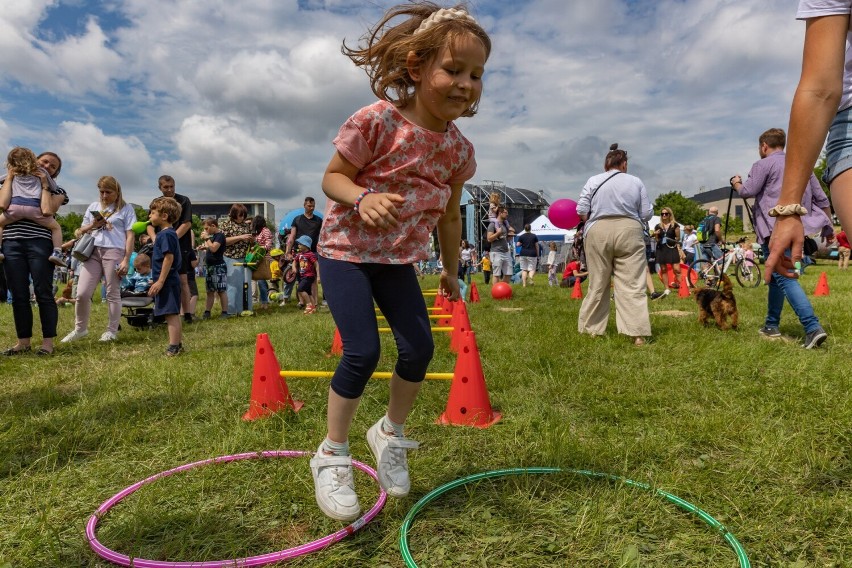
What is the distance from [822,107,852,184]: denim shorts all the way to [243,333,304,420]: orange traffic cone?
10.5 ft

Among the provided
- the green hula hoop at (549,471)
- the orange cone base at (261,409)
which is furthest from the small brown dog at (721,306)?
the orange cone base at (261,409)

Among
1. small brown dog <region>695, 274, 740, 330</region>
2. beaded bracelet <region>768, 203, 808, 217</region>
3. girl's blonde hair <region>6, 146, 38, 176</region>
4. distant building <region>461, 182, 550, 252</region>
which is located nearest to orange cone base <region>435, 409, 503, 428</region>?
beaded bracelet <region>768, 203, 808, 217</region>

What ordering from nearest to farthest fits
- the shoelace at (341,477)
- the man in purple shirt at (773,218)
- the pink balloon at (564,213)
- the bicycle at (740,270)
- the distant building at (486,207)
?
1. the shoelace at (341,477)
2. the man in purple shirt at (773,218)
3. the bicycle at (740,270)
4. the pink balloon at (564,213)
5. the distant building at (486,207)

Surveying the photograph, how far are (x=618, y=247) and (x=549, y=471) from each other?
4.02 m

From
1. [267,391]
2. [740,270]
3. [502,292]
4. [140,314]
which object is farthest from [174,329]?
[740,270]

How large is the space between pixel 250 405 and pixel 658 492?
2.62m

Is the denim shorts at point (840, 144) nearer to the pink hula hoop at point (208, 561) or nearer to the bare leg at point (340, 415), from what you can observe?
the bare leg at point (340, 415)

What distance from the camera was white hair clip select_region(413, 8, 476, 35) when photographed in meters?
2.34

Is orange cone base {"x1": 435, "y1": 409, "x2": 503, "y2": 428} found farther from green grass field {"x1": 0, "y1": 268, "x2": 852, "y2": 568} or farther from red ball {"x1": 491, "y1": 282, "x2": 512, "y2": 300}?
red ball {"x1": 491, "y1": 282, "x2": 512, "y2": 300}

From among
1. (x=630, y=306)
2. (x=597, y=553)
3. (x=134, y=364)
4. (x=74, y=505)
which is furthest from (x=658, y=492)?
(x=134, y=364)

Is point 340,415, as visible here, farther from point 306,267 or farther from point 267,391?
point 306,267

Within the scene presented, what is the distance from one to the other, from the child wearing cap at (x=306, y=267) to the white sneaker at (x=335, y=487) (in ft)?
26.3

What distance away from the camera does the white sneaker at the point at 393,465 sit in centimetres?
237

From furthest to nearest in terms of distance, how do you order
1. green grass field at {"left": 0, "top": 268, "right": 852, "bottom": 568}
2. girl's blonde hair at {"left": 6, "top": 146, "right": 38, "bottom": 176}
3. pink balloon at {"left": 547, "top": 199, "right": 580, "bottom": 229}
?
pink balloon at {"left": 547, "top": 199, "right": 580, "bottom": 229} → girl's blonde hair at {"left": 6, "top": 146, "right": 38, "bottom": 176} → green grass field at {"left": 0, "top": 268, "right": 852, "bottom": 568}
